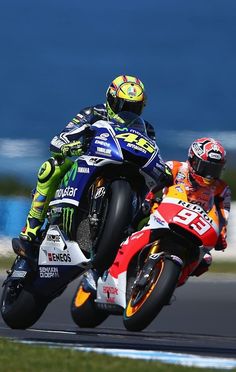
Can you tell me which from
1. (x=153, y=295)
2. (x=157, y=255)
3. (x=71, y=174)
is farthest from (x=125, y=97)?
(x=153, y=295)

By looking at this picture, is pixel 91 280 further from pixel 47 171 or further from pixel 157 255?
pixel 47 171

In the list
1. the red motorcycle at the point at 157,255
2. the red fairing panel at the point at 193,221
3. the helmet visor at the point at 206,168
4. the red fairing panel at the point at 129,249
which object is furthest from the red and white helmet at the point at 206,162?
the red fairing panel at the point at 129,249

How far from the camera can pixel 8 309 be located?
968cm

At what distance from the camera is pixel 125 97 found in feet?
31.8

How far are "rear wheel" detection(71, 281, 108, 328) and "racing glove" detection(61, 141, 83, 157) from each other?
96cm

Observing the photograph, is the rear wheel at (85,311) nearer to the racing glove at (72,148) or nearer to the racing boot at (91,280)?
the racing boot at (91,280)

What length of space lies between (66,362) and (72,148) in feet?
10.2

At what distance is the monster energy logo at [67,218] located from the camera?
9.24 metres

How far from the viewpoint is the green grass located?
638 cm

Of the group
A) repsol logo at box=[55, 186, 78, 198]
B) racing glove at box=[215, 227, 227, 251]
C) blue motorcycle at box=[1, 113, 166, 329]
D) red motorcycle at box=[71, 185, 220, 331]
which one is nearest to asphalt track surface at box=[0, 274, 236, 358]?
red motorcycle at box=[71, 185, 220, 331]

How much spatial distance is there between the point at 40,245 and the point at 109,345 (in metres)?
1.86

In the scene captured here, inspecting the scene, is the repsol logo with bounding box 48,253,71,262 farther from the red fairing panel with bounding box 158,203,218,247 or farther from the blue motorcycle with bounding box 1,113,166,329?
the red fairing panel with bounding box 158,203,218,247

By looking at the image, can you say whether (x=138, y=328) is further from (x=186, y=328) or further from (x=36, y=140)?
(x=36, y=140)

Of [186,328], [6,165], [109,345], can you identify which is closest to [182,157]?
[6,165]
